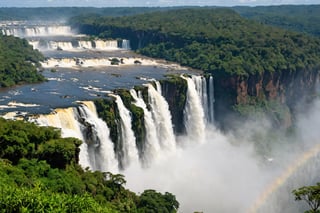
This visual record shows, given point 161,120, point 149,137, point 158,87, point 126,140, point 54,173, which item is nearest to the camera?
point 54,173

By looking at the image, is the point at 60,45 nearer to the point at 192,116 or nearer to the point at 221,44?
the point at 221,44

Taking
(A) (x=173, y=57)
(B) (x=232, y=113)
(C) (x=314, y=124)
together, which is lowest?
(C) (x=314, y=124)

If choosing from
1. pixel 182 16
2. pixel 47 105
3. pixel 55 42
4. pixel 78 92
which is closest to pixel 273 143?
pixel 78 92

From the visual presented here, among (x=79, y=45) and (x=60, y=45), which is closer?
(x=60, y=45)

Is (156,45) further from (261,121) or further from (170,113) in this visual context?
(170,113)

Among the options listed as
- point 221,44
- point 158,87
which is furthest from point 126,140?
point 221,44

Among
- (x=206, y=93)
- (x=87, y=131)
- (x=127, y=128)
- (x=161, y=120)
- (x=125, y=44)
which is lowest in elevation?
(x=161, y=120)

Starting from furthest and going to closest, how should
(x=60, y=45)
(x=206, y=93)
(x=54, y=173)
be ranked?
(x=60, y=45), (x=206, y=93), (x=54, y=173)
